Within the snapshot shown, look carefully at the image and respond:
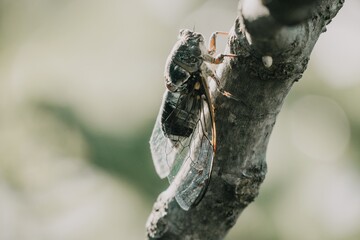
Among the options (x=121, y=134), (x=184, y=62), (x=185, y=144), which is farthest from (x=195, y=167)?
(x=121, y=134)

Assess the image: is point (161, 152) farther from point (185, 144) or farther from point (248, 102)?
point (248, 102)

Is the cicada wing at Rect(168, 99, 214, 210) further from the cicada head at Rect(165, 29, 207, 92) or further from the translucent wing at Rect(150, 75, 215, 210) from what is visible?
the cicada head at Rect(165, 29, 207, 92)

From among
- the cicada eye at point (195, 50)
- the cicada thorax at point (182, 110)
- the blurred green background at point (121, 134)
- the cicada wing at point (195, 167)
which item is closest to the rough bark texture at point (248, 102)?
the cicada wing at point (195, 167)

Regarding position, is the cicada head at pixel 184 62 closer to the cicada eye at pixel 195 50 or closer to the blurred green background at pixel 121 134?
the cicada eye at pixel 195 50

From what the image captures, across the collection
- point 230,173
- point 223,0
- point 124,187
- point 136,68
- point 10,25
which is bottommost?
point 230,173

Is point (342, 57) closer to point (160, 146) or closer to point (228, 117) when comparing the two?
point (160, 146)

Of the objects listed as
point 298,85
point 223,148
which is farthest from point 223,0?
point 223,148
